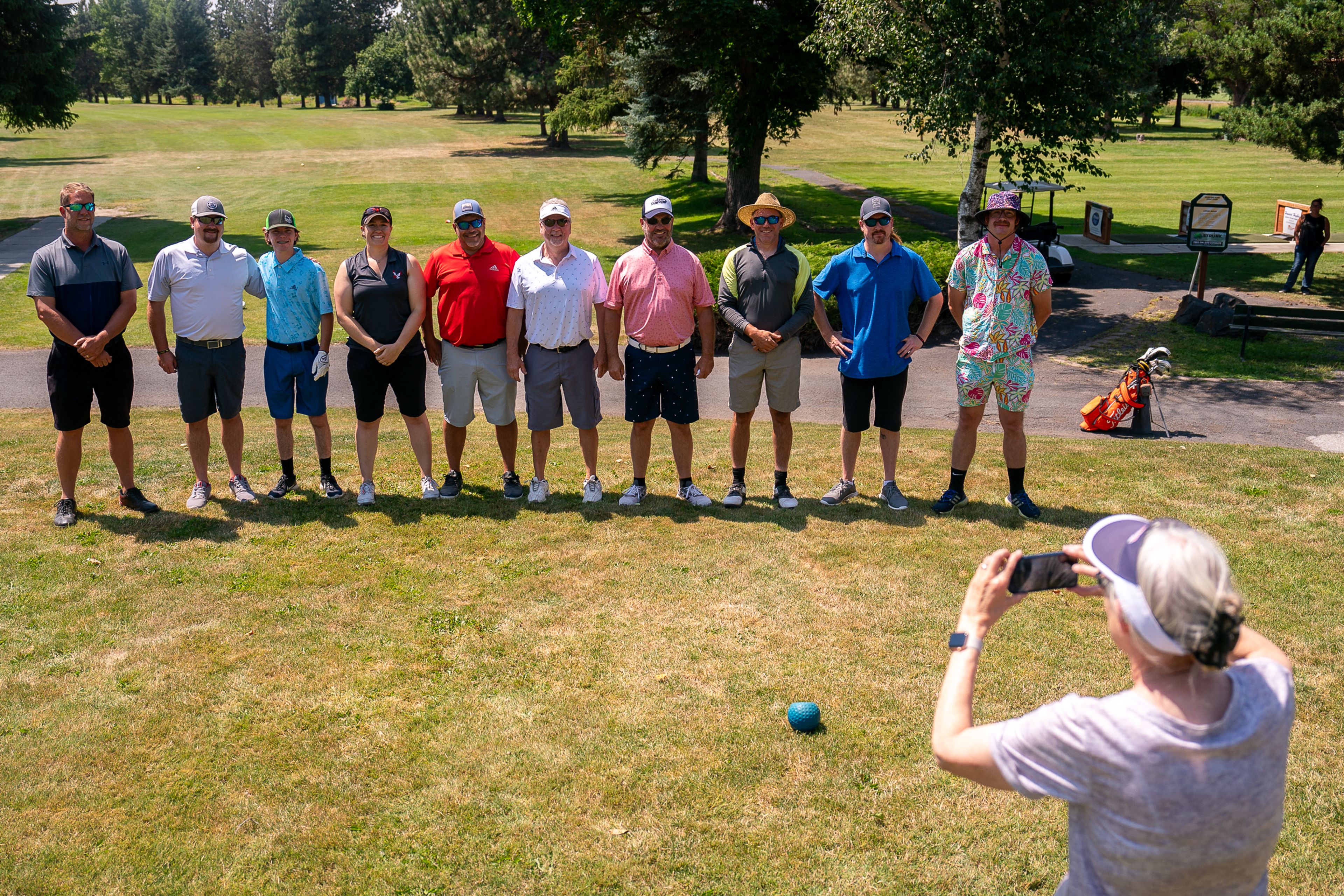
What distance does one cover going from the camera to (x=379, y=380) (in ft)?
26.4

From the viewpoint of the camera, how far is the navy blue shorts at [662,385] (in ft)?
26.0

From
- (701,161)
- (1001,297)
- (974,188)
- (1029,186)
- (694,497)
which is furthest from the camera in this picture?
(701,161)

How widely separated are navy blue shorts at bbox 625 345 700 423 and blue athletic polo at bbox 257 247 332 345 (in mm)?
2396

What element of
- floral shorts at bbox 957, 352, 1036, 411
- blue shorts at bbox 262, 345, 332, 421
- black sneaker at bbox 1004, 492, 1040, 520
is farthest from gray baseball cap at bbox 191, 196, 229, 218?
black sneaker at bbox 1004, 492, 1040, 520

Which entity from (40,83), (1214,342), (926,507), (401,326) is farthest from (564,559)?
(40,83)

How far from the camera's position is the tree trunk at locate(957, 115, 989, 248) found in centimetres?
1756

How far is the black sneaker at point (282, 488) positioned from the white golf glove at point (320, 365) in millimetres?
895

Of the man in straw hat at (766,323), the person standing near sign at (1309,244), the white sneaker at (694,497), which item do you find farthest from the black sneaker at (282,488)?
the person standing near sign at (1309,244)

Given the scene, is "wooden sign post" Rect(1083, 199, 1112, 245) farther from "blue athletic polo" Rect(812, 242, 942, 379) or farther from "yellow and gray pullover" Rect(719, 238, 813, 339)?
"yellow and gray pullover" Rect(719, 238, 813, 339)

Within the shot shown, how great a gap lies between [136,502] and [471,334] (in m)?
2.85

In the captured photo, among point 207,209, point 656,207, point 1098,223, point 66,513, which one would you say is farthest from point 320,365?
point 1098,223

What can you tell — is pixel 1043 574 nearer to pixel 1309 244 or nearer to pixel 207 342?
pixel 207 342

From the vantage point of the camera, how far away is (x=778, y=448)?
8148mm

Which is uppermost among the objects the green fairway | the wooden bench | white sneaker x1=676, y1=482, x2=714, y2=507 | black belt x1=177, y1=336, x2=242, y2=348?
black belt x1=177, y1=336, x2=242, y2=348
